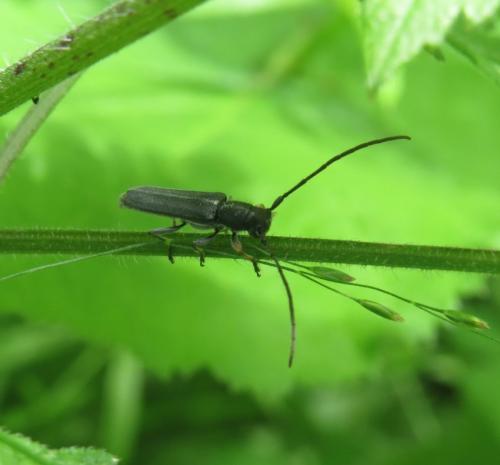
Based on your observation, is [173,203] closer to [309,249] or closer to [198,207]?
[198,207]

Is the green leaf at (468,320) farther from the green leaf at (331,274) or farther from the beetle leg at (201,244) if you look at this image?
the beetle leg at (201,244)

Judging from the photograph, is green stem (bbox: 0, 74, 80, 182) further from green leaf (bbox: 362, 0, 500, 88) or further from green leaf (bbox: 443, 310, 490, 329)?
green leaf (bbox: 443, 310, 490, 329)

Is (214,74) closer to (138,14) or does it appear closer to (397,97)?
(397,97)

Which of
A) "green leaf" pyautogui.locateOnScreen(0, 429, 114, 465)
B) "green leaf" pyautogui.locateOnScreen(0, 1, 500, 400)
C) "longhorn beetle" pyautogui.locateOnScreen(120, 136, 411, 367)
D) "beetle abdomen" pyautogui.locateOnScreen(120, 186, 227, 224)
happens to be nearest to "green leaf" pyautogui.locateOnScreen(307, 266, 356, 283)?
"green leaf" pyautogui.locateOnScreen(0, 429, 114, 465)

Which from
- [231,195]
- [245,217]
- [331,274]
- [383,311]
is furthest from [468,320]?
[231,195]

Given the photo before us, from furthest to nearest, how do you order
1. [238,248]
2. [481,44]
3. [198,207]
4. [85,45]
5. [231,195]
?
[231,195] → [198,207] → [238,248] → [481,44] → [85,45]

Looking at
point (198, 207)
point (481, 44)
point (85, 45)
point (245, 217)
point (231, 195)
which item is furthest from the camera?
point (231, 195)

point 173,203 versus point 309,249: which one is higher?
point 309,249
